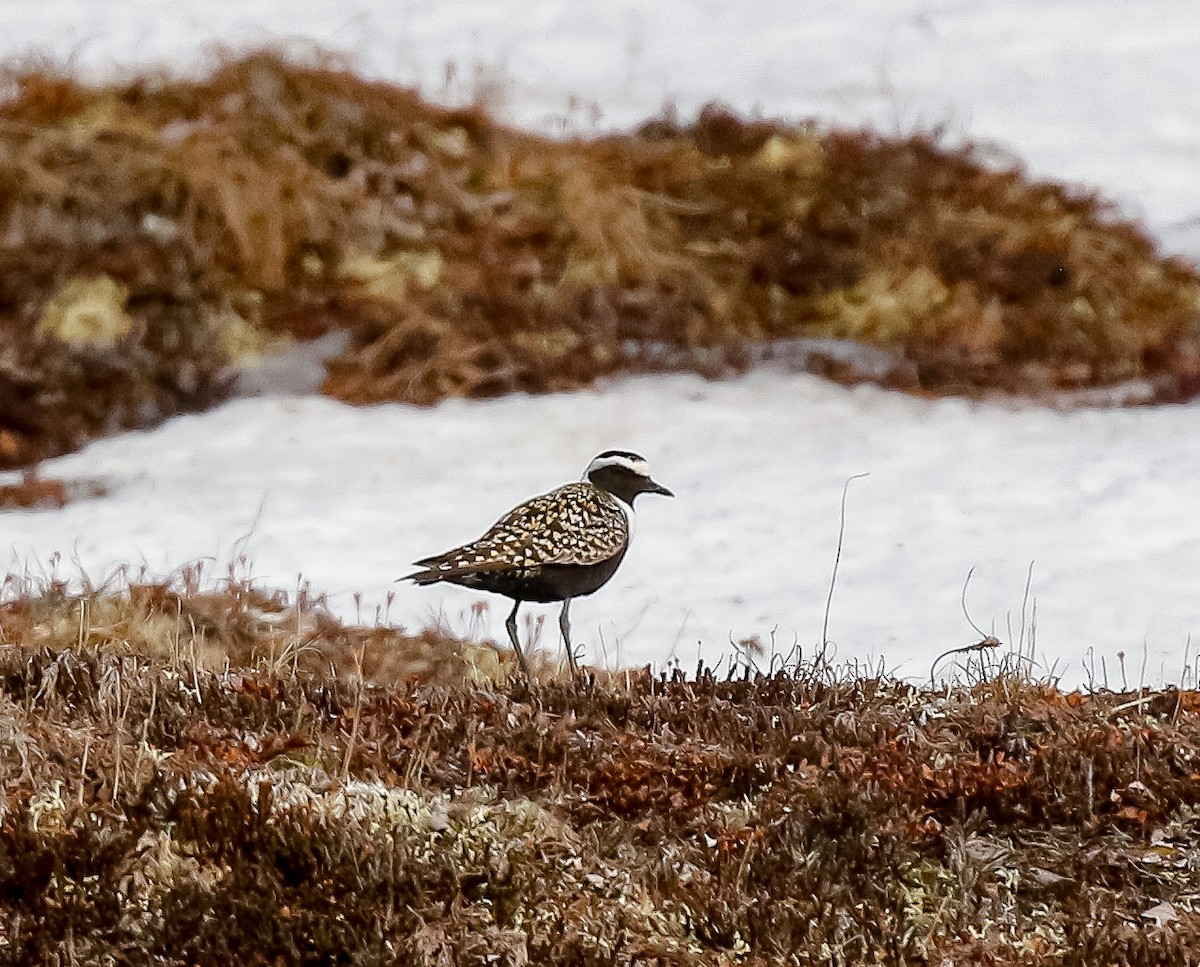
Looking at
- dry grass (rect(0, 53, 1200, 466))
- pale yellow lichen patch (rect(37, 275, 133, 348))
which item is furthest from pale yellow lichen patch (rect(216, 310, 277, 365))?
pale yellow lichen patch (rect(37, 275, 133, 348))

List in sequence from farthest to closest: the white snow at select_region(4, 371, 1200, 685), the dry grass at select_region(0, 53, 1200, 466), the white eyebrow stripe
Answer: the dry grass at select_region(0, 53, 1200, 466)
the white snow at select_region(4, 371, 1200, 685)
the white eyebrow stripe

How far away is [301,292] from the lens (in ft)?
46.8

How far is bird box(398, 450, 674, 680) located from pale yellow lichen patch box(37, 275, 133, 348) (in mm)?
7170

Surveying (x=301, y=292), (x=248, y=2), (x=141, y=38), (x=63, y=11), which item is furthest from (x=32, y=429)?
(x=248, y=2)

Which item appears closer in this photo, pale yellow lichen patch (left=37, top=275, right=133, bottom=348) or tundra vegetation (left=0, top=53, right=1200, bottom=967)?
tundra vegetation (left=0, top=53, right=1200, bottom=967)

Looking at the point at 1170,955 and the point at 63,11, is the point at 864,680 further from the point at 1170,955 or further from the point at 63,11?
the point at 63,11

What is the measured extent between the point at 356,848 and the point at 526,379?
927 centimetres

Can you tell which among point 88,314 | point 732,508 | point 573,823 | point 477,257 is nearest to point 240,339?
point 88,314

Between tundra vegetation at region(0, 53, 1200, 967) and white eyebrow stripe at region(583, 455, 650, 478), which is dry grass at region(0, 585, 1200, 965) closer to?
tundra vegetation at region(0, 53, 1200, 967)

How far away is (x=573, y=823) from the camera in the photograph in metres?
5.18

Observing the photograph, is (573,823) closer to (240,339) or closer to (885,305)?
(240,339)

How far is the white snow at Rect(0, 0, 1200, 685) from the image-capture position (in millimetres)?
9320

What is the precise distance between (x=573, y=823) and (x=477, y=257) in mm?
9953

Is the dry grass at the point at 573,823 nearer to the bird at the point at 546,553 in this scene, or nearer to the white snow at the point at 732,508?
the bird at the point at 546,553
